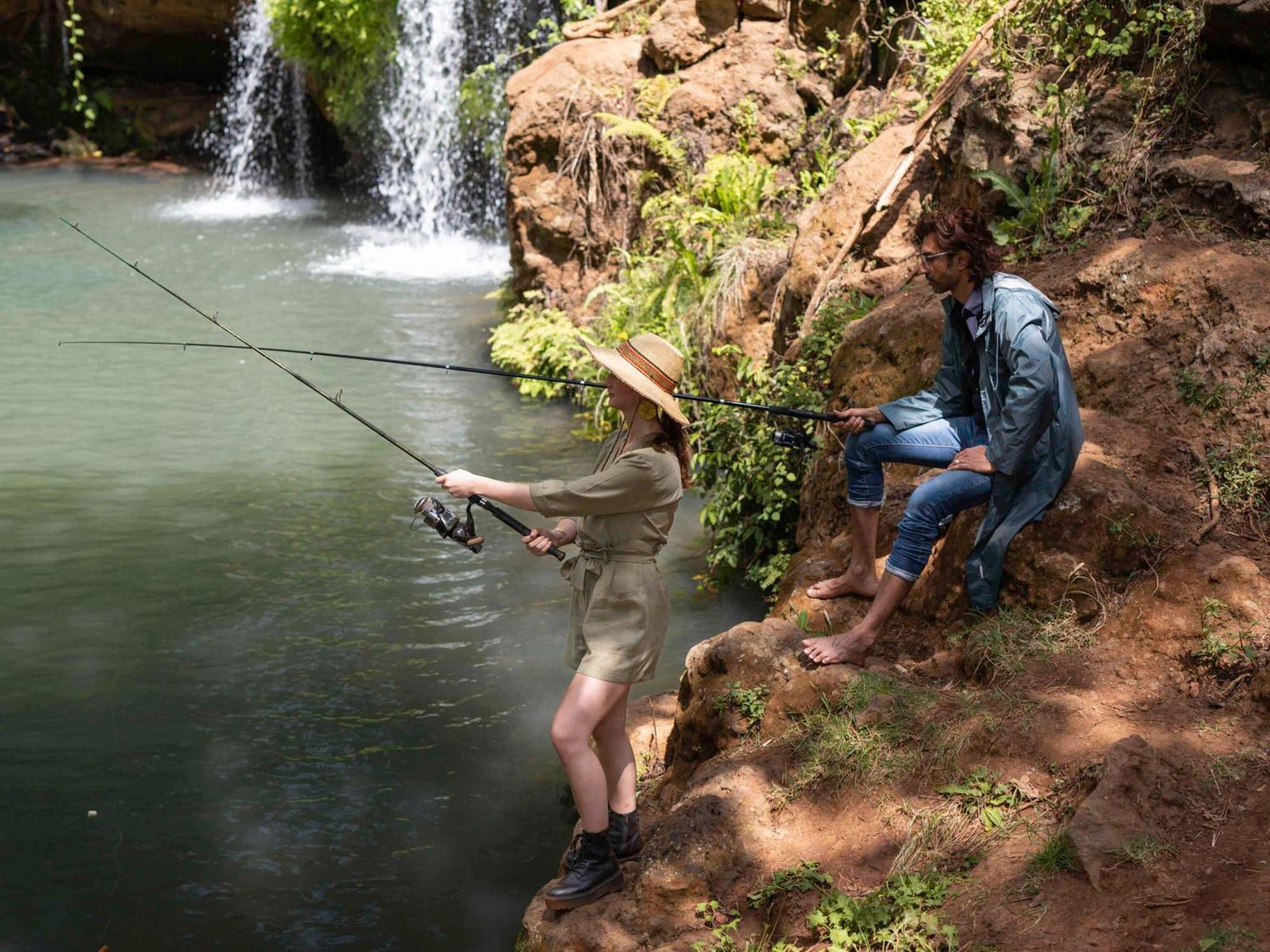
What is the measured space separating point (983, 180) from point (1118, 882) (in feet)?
14.8

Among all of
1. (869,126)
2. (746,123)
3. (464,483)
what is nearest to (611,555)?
(464,483)

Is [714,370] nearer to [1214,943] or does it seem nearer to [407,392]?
[407,392]

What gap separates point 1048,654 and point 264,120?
20131 mm

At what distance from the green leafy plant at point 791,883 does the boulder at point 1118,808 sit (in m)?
0.78

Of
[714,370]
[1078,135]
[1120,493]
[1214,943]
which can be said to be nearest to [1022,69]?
[1078,135]

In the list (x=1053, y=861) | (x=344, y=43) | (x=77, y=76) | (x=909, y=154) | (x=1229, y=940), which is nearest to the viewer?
(x=1229, y=940)

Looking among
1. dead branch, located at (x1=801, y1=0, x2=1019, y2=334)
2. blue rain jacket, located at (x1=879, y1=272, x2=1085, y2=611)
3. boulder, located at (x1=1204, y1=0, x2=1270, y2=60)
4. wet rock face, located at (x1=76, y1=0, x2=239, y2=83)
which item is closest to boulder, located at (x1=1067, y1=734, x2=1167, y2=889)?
blue rain jacket, located at (x1=879, y1=272, x2=1085, y2=611)

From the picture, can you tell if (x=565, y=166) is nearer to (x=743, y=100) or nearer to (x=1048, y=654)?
(x=743, y=100)

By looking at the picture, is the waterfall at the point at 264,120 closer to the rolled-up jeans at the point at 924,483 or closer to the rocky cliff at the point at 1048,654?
the rocky cliff at the point at 1048,654

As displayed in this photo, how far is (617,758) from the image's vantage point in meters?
4.45

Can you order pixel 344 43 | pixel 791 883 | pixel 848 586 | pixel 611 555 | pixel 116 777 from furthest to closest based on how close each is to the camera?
1. pixel 344 43
2. pixel 116 777
3. pixel 848 586
4. pixel 611 555
5. pixel 791 883

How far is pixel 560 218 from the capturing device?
39.8ft

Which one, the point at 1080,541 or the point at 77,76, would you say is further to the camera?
the point at 77,76

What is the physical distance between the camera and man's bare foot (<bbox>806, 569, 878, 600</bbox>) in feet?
18.1
